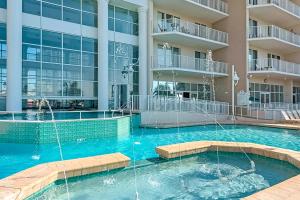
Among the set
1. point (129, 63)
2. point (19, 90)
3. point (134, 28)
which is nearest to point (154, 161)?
point (19, 90)

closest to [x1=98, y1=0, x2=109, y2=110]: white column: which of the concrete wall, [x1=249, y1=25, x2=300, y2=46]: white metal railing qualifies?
the concrete wall

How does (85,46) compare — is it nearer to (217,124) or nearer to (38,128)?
(38,128)

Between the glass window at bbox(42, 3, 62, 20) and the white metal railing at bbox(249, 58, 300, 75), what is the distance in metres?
16.0

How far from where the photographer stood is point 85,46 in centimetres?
1666

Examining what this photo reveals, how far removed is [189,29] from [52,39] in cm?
1050

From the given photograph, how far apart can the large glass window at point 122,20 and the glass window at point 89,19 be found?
943mm

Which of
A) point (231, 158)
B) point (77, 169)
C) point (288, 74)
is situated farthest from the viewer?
point (288, 74)

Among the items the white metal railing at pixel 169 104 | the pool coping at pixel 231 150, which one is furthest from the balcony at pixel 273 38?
the pool coping at pixel 231 150

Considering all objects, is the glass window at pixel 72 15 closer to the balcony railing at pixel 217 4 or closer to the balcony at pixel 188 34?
the balcony at pixel 188 34

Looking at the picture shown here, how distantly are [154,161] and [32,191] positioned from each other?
135 inches

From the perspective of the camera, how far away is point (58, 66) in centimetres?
1551

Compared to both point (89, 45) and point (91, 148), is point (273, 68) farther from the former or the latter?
point (91, 148)

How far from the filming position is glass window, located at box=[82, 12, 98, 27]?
656 inches

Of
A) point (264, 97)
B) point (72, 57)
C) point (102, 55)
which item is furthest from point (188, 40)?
point (264, 97)
